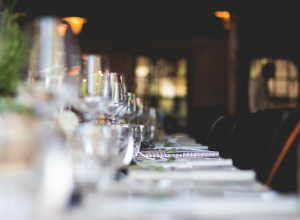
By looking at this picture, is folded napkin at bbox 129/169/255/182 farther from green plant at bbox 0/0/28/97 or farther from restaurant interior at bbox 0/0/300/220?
green plant at bbox 0/0/28/97

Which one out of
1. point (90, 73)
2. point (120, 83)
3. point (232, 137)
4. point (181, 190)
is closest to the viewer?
point (181, 190)

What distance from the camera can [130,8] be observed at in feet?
22.4

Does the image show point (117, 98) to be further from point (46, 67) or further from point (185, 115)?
point (185, 115)

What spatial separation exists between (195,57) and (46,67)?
27.2ft

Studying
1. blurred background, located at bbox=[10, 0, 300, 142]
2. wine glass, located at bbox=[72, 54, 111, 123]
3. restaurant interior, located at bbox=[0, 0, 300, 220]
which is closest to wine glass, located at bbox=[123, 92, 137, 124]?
restaurant interior, located at bbox=[0, 0, 300, 220]

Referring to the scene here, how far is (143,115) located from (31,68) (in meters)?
1.36

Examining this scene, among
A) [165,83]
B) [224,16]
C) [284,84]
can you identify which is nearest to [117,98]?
[224,16]

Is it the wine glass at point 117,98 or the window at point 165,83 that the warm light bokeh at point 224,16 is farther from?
the wine glass at point 117,98

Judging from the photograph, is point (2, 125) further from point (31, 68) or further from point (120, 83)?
point (120, 83)

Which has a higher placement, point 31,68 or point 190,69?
point 190,69

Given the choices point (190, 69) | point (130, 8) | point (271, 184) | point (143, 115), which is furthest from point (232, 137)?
point (190, 69)

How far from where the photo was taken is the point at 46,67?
0.74 metres

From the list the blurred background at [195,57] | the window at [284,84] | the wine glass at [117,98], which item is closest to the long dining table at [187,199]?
the wine glass at [117,98]

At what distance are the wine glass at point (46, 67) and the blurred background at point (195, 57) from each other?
22.8 feet
